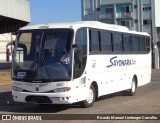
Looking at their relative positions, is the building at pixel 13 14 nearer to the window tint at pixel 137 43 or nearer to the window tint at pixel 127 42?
the window tint at pixel 137 43

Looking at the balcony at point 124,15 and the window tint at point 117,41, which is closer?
the window tint at point 117,41

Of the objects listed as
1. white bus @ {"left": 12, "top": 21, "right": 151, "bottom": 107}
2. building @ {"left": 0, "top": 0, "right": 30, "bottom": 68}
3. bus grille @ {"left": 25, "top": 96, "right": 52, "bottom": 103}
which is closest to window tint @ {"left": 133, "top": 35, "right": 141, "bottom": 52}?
white bus @ {"left": 12, "top": 21, "right": 151, "bottom": 107}

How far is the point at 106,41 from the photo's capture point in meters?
17.7

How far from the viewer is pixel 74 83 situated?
581 inches

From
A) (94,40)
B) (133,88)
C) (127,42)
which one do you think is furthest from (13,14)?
(94,40)

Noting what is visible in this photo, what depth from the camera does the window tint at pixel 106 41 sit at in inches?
689

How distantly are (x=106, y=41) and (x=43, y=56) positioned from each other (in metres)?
3.74

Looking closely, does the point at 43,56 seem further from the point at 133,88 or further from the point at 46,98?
the point at 133,88

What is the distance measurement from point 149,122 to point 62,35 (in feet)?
15.4

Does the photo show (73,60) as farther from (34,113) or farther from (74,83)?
(34,113)

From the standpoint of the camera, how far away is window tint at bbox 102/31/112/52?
1750 cm

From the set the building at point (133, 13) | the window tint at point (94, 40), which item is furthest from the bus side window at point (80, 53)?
the building at point (133, 13)

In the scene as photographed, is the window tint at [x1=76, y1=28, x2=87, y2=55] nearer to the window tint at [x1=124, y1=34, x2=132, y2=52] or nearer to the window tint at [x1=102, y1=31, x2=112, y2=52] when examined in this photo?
the window tint at [x1=102, y1=31, x2=112, y2=52]

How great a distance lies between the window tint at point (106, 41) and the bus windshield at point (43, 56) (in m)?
2.79
